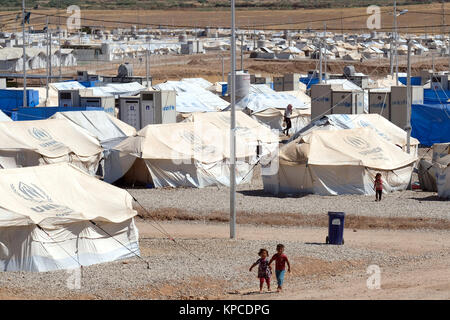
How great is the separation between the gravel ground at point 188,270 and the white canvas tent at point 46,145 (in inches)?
320

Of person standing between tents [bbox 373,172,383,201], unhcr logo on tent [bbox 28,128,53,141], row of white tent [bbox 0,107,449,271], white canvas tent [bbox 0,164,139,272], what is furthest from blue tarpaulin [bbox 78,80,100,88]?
white canvas tent [bbox 0,164,139,272]

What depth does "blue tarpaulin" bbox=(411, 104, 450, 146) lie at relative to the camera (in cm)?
3959

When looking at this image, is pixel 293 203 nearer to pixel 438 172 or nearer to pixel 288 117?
pixel 438 172

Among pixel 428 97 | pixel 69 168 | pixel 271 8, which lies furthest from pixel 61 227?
pixel 271 8

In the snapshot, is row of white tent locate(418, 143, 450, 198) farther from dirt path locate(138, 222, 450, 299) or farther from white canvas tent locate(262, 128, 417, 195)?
dirt path locate(138, 222, 450, 299)

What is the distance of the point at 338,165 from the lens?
27891 millimetres

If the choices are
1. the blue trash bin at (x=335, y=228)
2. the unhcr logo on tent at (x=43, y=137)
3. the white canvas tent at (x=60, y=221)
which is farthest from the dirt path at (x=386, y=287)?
the unhcr logo on tent at (x=43, y=137)

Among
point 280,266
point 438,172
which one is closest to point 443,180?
point 438,172

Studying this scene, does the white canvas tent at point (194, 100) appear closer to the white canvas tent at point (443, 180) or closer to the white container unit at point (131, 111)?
the white container unit at point (131, 111)

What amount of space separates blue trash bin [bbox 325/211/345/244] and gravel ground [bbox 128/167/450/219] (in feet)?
11.8

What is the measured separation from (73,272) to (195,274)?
2.27 metres

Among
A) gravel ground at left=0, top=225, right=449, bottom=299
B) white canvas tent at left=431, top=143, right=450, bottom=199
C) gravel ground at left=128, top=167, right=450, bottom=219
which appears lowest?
gravel ground at left=128, top=167, right=450, bottom=219

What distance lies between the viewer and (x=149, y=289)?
1744cm

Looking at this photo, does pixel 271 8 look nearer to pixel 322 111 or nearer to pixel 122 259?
pixel 322 111
